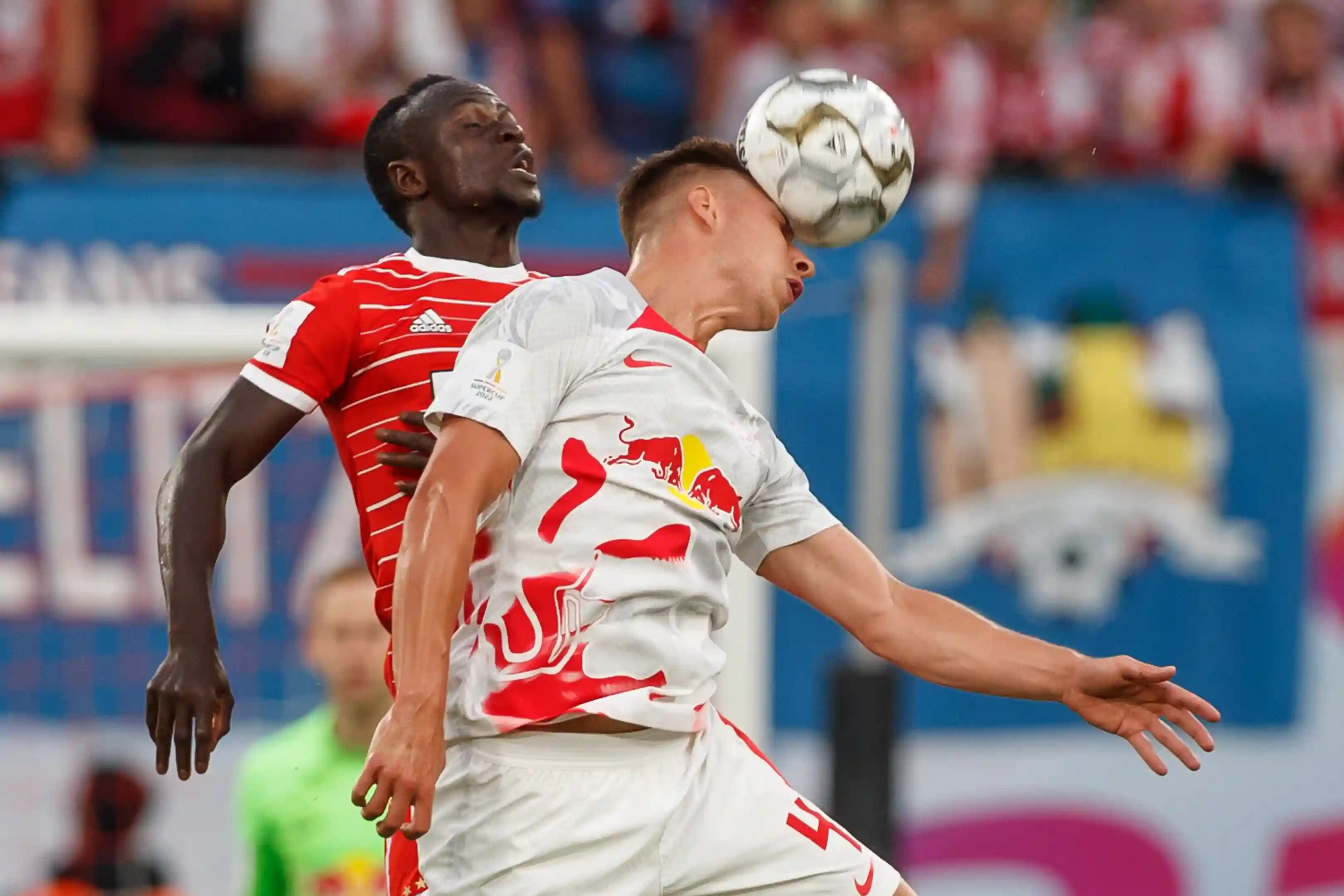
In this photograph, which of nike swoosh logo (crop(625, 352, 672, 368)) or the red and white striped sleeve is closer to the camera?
nike swoosh logo (crop(625, 352, 672, 368))

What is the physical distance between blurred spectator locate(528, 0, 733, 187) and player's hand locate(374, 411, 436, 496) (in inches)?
213

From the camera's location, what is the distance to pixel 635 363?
284cm

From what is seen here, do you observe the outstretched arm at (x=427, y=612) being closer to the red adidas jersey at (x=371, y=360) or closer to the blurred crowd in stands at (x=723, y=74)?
the red adidas jersey at (x=371, y=360)

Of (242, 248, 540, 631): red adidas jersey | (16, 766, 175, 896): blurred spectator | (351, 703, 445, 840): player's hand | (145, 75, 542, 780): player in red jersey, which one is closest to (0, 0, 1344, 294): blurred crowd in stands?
(16, 766, 175, 896): blurred spectator

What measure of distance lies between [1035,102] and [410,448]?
6165 millimetres

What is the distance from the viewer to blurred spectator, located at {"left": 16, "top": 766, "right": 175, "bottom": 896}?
5.78 metres

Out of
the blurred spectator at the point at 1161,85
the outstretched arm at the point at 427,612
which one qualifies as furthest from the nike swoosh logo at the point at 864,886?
the blurred spectator at the point at 1161,85

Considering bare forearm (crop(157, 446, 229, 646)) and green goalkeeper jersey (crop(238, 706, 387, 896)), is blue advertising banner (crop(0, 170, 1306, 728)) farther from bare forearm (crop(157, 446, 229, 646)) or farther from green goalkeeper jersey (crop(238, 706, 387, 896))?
bare forearm (crop(157, 446, 229, 646))

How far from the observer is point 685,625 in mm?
2896

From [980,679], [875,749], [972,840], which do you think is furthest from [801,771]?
[980,679]

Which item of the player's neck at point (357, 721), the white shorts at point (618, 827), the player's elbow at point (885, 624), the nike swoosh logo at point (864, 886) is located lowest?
the player's neck at point (357, 721)

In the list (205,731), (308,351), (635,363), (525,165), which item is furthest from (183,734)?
(525,165)

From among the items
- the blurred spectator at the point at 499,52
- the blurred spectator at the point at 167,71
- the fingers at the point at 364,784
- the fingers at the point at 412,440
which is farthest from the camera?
the blurred spectator at the point at 499,52

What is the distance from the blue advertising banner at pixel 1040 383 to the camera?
726 centimetres
